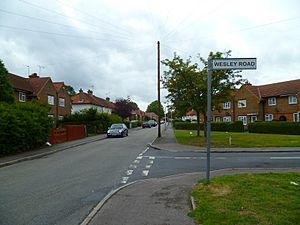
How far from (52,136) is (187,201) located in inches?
826

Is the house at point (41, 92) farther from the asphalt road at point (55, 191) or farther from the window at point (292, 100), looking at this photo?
the window at point (292, 100)

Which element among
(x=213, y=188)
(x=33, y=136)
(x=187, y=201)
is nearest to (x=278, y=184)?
(x=213, y=188)

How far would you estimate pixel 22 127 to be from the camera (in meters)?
18.7

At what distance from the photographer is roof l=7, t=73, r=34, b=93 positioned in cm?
4178

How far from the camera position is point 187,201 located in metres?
6.95

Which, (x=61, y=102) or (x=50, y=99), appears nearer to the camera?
(x=50, y=99)

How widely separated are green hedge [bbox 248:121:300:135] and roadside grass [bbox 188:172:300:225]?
2908cm

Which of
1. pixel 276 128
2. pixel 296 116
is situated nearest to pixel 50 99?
pixel 276 128

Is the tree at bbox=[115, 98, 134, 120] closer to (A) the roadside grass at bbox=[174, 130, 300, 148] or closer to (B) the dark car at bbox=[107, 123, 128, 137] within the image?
(B) the dark car at bbox=[107, 123, 128, 137]

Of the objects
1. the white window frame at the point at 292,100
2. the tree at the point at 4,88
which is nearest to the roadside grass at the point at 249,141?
the tree at the point at 4,88

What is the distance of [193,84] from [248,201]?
20.8 meters

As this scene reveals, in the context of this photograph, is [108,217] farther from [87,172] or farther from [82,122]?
[82,122]

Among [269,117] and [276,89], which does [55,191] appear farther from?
[276,89]

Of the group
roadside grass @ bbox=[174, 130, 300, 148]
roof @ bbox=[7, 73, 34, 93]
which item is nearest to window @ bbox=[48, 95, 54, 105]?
roof @ bbox=[7, 73, 34, 93]
